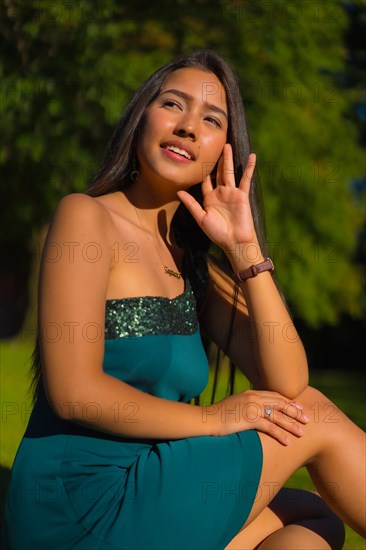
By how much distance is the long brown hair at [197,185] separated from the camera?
284cm

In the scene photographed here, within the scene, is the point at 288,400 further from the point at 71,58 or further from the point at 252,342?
the point at 71,58

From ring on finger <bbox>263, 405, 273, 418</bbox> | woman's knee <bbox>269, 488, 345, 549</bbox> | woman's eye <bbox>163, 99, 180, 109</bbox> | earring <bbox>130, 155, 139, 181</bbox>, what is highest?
woman's eye <bbox>163, 99, 180, 109</bbox>

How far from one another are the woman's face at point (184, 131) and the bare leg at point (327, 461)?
841 mm

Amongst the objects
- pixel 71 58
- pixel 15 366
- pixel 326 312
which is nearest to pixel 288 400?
pixel 15 366

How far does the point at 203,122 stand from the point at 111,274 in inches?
25.9

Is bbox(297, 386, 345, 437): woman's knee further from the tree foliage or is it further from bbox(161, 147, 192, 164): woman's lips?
the tree foliage

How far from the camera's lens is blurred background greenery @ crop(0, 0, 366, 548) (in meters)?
10.2

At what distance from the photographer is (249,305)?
8.99 ft

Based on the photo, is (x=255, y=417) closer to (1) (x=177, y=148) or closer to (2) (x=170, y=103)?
(1) (x=177, y=148)

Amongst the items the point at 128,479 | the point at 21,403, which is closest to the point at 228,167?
the point at 128,479

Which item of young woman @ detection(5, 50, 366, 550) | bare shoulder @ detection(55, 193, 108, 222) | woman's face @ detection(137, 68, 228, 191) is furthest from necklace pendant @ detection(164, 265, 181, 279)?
bare shoulder @ detection(55, 193, 108, 222)

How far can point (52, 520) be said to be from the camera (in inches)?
89.7

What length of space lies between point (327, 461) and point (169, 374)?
532mm

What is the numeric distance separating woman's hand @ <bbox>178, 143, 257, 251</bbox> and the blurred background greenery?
14.9 feet
